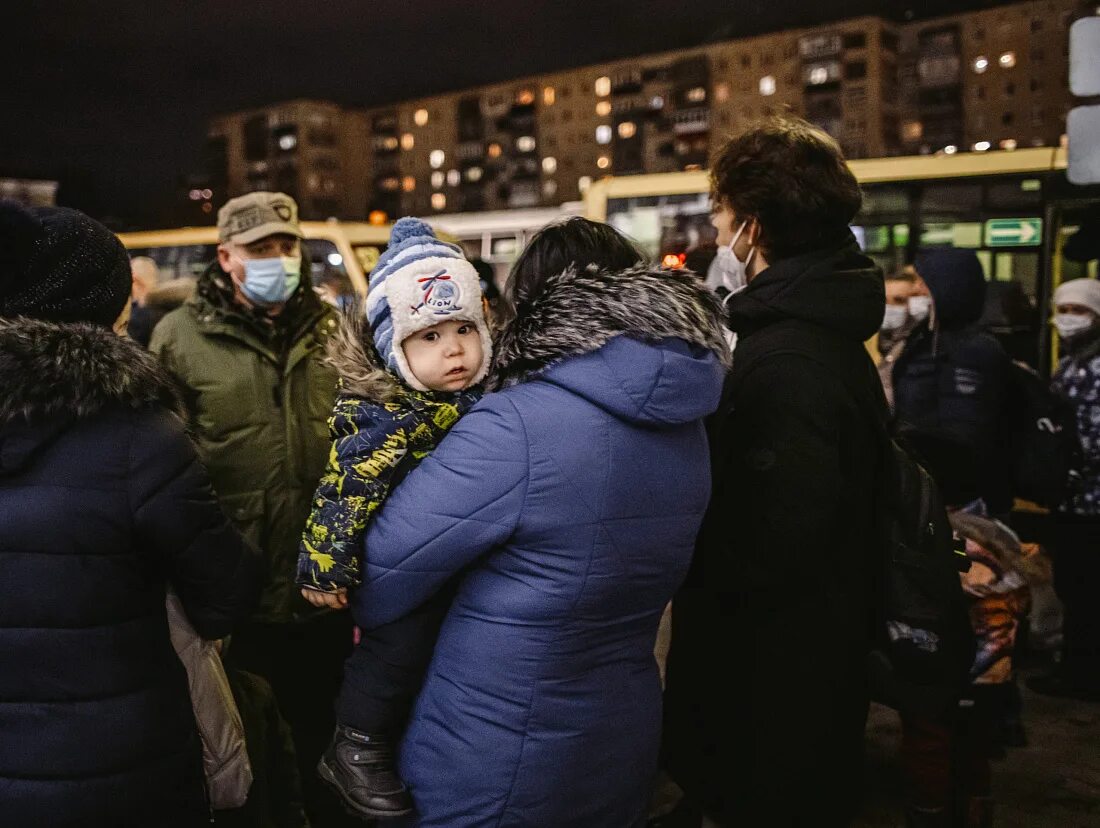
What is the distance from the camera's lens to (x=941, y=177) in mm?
11680

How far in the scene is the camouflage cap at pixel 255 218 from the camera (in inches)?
160

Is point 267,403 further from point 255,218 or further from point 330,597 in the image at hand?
point 330,597

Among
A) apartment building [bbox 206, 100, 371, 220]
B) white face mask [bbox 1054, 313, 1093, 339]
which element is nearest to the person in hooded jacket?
white face mask [bbox 1054, 313, 1093, 339]

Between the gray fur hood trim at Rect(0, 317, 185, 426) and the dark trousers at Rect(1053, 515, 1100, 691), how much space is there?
526 centimetres

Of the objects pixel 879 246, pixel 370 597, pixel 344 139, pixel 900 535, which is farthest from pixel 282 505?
pixel 344 139

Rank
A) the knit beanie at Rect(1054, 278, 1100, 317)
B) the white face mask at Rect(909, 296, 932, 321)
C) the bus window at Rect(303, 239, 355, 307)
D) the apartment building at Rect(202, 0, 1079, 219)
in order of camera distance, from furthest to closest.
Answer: the apartment building at Rect(202, 0, 1079, 219)
the bus window at Rect(303, 239, 355, 307)
the white face mask at Rect(909, 296, 932, 321)
the knit beanie at Rect(1054, 278, 1100, 317)

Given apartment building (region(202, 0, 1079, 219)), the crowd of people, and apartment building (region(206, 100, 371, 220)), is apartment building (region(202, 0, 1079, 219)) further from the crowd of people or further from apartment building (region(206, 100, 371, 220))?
the crowd of people

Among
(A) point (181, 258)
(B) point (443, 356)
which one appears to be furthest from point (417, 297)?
(A) point (181, 258)


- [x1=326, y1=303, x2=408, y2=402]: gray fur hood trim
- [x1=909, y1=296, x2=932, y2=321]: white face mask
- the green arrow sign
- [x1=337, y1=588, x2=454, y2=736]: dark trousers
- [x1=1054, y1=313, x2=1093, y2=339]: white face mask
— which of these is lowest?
[x1=337, y1=588, x2=454, y2=736]: dark trousers

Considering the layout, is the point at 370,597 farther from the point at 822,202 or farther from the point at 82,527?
the point at 822,202

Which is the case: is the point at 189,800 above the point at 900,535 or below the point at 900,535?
below

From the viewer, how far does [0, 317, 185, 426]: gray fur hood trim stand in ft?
6.72

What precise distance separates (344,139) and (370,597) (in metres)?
114

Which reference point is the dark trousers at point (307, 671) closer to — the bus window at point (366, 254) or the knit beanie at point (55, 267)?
the knit beanie at point (55, 267)
